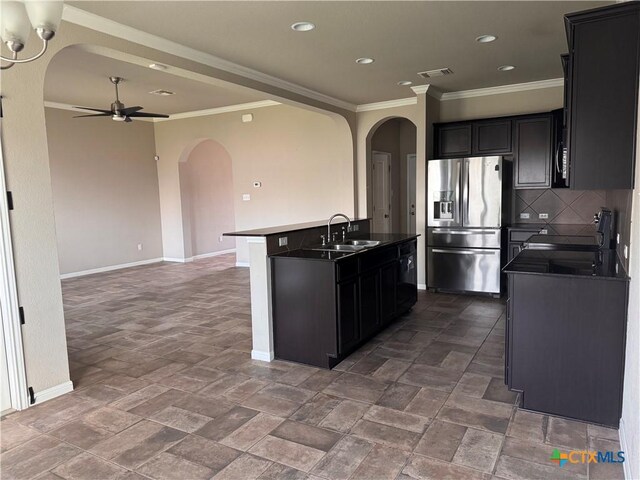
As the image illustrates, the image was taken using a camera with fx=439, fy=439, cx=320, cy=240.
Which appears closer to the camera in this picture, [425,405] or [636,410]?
[636,410]

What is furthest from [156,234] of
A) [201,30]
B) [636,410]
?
[636,410]

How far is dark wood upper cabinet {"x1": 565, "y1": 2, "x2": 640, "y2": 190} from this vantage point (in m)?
2.42

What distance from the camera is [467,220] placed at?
18.9ft

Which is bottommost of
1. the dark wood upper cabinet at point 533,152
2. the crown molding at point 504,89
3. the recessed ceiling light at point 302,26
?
the dark wood upper cabinet at point 533,152

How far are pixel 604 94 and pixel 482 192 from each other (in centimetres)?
314

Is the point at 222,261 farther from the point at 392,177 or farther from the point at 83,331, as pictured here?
the point at 83,331

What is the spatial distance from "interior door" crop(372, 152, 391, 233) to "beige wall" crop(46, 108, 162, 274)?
4.57 metres

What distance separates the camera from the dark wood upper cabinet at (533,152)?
557cm

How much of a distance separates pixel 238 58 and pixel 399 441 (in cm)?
381

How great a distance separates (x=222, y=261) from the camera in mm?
9406

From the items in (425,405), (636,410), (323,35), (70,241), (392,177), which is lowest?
(425,405)

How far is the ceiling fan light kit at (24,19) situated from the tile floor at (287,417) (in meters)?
2.09

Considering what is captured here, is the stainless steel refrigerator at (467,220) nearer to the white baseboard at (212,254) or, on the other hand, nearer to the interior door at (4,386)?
the interior door at (4,386)

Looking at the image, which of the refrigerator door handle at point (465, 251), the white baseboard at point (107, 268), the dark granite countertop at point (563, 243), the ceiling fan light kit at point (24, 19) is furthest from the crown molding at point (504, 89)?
the white baseboard at point (107, 268)
